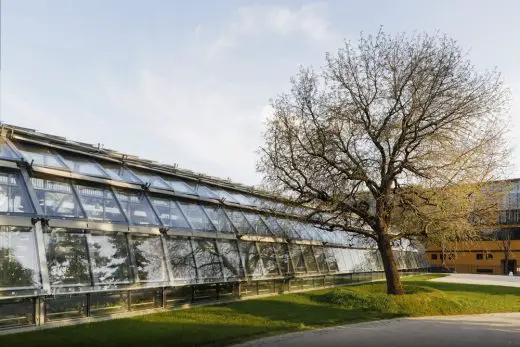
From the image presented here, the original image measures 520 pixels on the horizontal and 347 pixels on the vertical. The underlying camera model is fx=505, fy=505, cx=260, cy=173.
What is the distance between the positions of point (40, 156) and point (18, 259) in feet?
16.9

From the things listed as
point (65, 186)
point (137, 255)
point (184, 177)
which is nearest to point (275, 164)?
point (184, 177)

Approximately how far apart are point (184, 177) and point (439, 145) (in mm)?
13583

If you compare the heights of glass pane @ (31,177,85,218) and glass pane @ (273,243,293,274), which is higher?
glass pane @ (31,177,85,218)

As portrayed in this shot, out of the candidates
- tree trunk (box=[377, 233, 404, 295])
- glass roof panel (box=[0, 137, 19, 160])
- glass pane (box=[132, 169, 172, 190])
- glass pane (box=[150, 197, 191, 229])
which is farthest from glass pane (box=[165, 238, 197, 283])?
tree trunk (box=[377, 233, 404, 295])

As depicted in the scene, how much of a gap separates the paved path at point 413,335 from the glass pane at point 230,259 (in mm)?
7226

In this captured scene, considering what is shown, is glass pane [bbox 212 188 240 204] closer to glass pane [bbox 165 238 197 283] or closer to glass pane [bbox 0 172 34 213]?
glass pane [bbox 165 238 197 283]

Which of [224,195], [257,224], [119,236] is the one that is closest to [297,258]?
[257,224]

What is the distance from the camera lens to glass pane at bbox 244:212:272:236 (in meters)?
29.6

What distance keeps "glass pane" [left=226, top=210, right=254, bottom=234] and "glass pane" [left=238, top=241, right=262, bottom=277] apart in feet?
2.57

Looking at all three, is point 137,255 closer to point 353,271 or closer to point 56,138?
point 56,138

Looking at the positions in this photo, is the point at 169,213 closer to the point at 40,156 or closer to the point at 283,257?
the point at 40,156

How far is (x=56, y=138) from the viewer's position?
21.5 m

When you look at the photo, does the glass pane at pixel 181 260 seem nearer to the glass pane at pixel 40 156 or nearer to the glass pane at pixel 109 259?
the glass pane at pixel 109 259

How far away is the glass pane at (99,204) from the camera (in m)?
19.4
